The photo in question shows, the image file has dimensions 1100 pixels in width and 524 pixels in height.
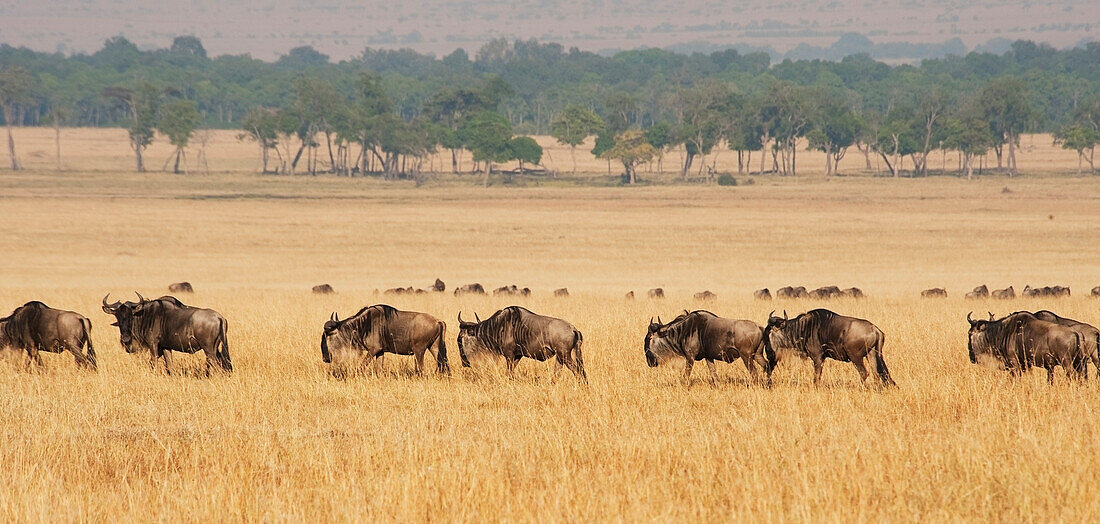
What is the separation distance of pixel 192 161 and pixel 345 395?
11056 cm

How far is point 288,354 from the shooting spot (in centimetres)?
1342

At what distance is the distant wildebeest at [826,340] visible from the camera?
34.1ft

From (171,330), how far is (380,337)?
2297 mm

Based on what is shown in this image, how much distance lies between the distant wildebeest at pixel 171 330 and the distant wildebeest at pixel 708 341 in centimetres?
454

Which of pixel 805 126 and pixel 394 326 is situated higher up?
pixel 805 126

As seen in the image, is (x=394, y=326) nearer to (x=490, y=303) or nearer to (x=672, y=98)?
(x=490, y=303)

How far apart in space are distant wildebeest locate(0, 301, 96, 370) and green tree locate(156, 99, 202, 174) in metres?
96.4

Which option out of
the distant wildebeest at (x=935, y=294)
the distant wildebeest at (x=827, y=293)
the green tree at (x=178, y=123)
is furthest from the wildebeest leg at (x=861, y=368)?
the green tree at (x=178, y=123)

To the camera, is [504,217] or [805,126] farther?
[805,126]

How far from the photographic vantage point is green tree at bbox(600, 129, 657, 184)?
96.3m

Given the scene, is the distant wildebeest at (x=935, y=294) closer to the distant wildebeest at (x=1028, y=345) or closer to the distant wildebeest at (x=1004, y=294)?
the distant wildebeest at (x=1004, y=294)

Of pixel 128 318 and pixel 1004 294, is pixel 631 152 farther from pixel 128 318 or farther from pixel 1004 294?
pixel 128 318

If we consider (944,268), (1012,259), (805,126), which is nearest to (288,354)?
(944,268)

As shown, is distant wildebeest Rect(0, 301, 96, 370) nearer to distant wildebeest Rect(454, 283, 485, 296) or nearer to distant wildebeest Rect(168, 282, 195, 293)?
distant wildebeest Rect(454, 283, 485, 296)
